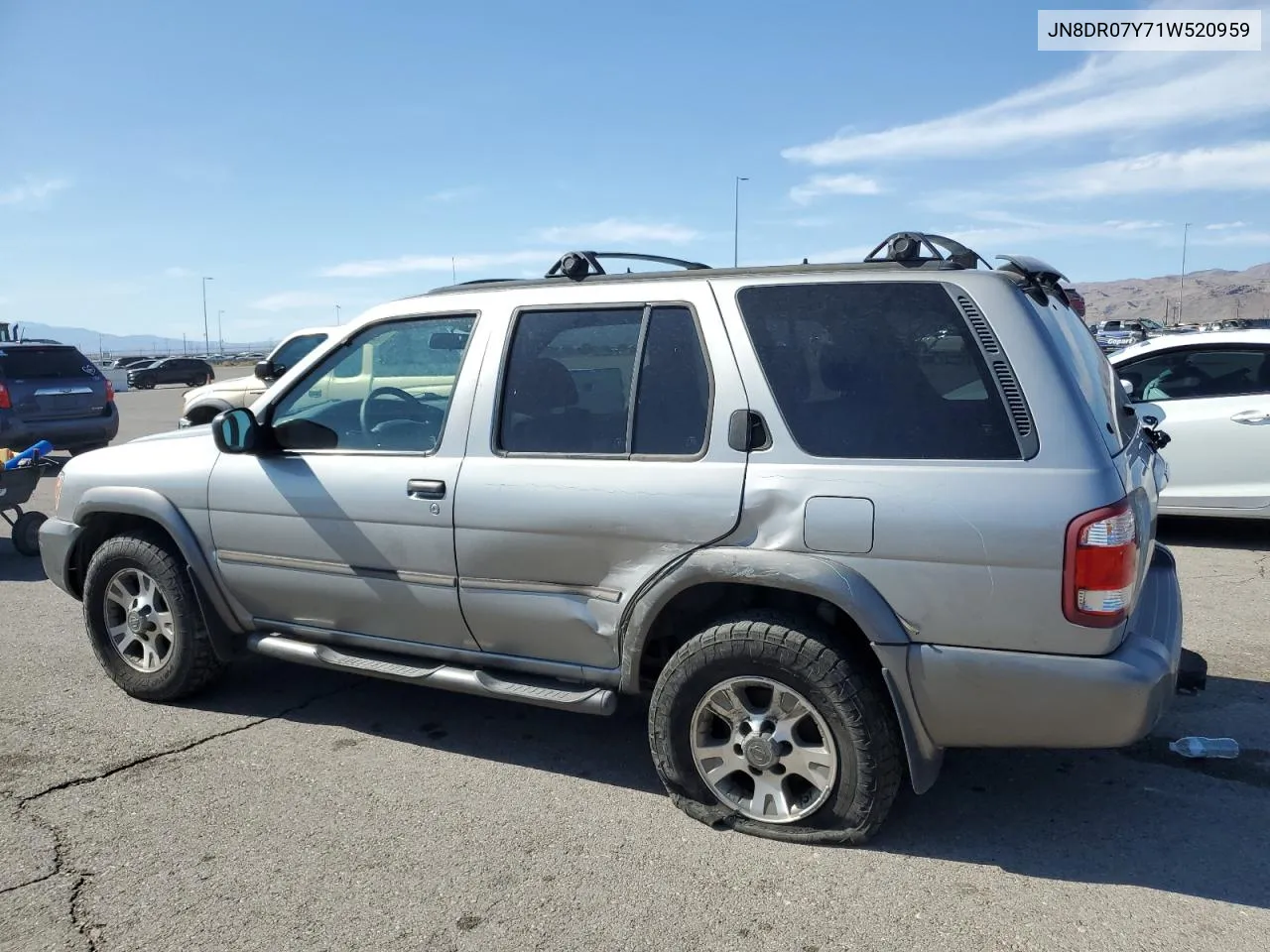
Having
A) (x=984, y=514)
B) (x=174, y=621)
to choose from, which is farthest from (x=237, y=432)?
(x=984, y=514)

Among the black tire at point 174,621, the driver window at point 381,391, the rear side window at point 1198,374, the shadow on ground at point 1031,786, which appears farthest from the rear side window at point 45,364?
the rear side window at point 1198,374

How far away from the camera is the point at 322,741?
4.35 m

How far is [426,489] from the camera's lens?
12.8 feet

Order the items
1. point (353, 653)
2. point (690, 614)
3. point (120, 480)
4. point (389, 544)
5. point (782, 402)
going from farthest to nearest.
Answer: point (120, 480), point (353, 653), point (389, 544), point (690, 614), point (782, 402)

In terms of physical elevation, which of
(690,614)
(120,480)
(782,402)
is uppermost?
(782,402)

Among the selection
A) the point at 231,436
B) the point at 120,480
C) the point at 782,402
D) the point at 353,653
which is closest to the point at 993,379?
the point at 782,402

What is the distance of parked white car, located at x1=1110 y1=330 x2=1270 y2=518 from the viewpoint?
7.27 metres

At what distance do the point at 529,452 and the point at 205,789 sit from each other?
178 centimetres

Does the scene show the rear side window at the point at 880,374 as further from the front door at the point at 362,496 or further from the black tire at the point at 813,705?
the front door at the point at 362,496

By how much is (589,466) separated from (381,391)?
1200mm

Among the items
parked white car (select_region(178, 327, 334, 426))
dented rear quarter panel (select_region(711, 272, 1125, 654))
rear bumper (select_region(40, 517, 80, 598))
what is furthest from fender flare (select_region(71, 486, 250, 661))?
parked white car (select_region(178, 327, 334, 426))

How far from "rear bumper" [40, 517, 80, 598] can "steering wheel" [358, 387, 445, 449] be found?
1742 millimetres

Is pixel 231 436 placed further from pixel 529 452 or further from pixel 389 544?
pixel 529 452

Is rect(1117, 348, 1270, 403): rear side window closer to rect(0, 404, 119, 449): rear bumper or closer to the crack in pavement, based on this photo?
the crack in pavement
